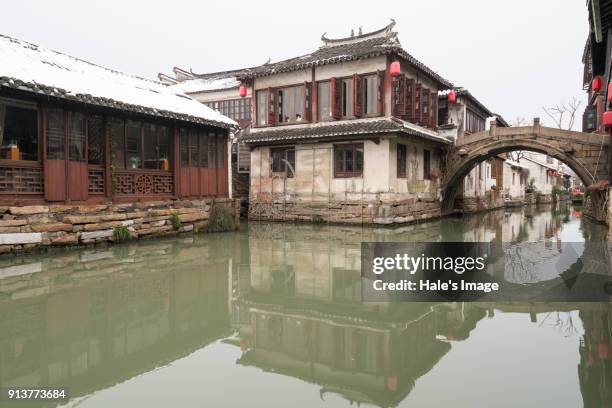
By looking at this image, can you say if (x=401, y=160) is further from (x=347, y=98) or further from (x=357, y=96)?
(x=347, y=98)

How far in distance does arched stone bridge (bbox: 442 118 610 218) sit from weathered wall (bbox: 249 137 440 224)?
1.00 metres

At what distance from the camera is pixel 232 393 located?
3.54 meters

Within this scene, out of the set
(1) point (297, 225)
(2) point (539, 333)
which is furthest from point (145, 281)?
(1) point (297, 225)

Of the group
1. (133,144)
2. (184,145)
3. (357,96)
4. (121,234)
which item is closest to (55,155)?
(121,234)

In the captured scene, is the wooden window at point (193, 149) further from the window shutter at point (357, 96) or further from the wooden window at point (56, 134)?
the window shutter at point (357, 96)

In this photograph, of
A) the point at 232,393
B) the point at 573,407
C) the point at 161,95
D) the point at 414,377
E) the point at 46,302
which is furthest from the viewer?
the point at 161,95

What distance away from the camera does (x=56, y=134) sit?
10.0m

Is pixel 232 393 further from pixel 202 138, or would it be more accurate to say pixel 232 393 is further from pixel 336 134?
pixel 336 134

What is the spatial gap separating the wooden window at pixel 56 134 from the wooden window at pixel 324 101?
30.1ft

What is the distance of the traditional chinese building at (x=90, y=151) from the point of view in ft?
30.7

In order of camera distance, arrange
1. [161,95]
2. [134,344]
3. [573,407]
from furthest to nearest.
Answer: [161,95]
[134,344]
[573,407]

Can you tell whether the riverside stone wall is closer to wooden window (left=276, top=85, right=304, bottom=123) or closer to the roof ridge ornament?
wooden window (left=276, top=85, right=304, bottom=123)

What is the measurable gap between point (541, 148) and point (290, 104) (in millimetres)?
9489

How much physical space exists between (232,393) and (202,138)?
1144cm
